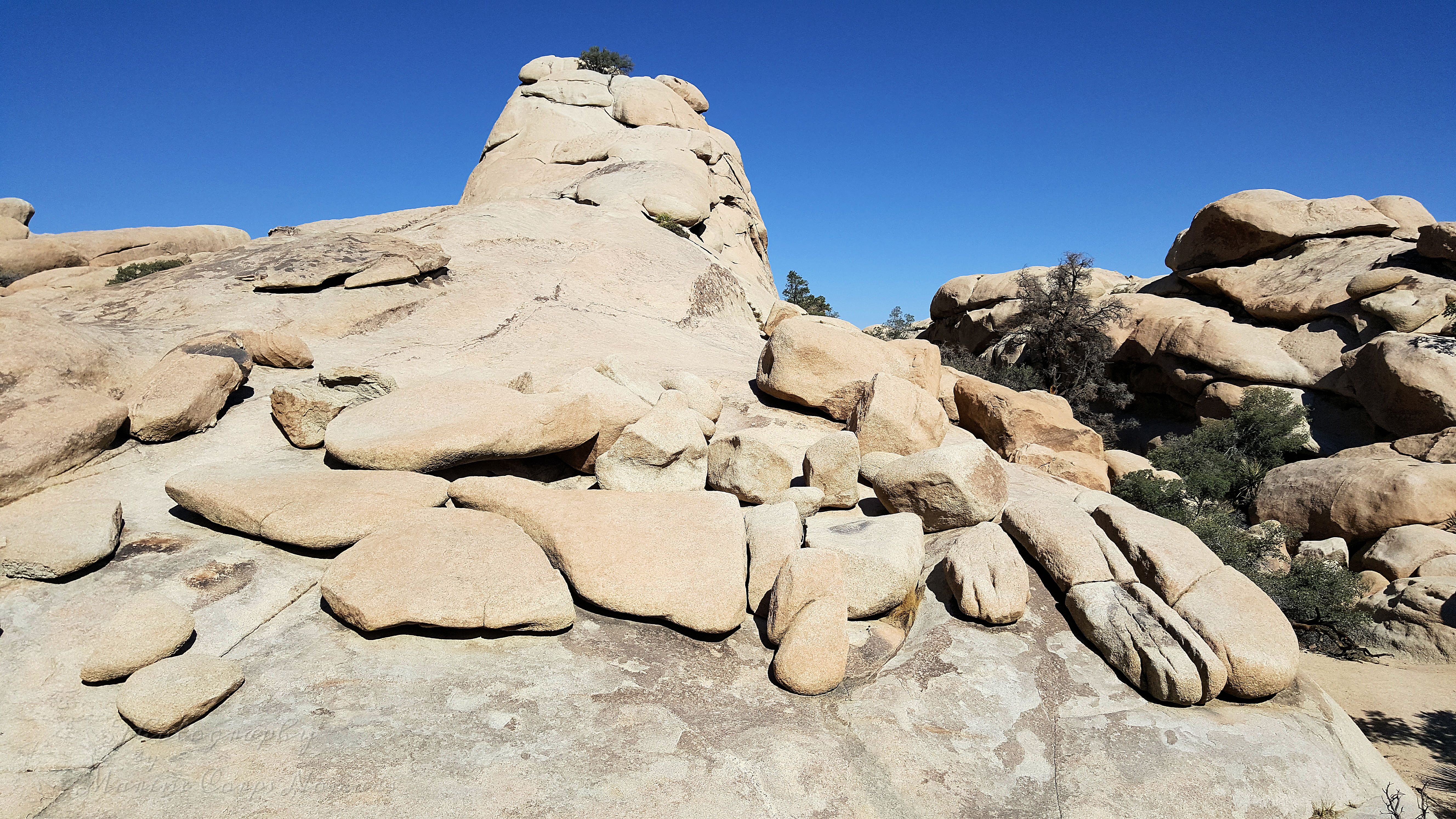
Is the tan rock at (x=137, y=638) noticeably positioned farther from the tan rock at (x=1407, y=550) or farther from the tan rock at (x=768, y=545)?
the tan rock at (x=1407, y=550)

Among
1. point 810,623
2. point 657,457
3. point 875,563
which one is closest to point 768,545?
point 875,563

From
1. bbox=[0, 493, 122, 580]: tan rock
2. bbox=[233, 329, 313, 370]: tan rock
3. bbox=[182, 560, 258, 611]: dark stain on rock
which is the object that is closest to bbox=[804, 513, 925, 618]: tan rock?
bbox=[182, 560, 258, 611]: dark stain on rock

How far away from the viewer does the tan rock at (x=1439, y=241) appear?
53.7 feet

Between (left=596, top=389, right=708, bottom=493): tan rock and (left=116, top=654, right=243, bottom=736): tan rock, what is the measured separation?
9.92ft

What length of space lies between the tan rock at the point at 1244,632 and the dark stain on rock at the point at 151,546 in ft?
22.6

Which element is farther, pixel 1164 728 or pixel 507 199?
pixel 507 199

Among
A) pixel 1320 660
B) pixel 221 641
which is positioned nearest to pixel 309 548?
pixel 221 641

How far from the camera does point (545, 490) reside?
5445 mm

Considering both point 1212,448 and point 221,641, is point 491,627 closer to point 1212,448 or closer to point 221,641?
point 221,641

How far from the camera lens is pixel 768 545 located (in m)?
5.15

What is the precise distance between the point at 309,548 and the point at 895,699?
4058mm

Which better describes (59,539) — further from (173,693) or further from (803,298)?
(803,298)

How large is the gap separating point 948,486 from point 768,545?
1.76 m

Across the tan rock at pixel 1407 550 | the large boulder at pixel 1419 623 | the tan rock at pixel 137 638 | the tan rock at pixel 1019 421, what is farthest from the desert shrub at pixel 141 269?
the tan rock at pixel 1407 550
